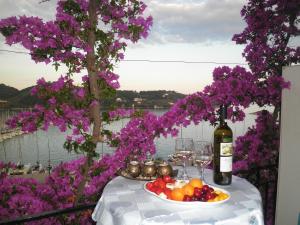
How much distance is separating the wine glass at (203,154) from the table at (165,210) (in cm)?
19

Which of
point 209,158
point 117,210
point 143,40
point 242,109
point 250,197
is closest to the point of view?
→ point 117,210

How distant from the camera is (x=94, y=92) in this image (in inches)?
142

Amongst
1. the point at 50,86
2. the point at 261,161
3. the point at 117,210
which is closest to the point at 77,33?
the point at 50,86

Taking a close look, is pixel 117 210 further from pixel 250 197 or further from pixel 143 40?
pixel 143 40

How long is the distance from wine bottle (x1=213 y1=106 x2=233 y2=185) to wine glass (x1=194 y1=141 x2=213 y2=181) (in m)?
0.04

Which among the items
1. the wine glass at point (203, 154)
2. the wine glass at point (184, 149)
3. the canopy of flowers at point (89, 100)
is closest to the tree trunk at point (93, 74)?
the canopy of flowers at point (89, 100)

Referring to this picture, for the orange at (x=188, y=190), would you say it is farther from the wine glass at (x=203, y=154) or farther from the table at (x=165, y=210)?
the wine glass at (x=203, y=154)

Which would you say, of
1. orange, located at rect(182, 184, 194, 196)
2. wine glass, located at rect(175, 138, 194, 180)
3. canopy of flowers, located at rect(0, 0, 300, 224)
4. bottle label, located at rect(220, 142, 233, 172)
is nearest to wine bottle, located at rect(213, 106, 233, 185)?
bottle label, located at rect(220, 142, 233, 172)

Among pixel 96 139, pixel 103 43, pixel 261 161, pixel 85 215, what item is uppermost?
Answer: pixel 103 43

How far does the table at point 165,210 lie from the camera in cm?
128

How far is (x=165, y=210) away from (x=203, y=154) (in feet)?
1.61

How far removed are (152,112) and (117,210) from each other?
268 centimetres

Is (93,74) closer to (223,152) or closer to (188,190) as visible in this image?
(223,152)

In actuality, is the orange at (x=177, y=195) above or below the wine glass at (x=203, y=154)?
below
